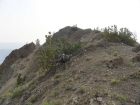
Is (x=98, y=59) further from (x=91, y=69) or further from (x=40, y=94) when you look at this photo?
(x=40, y=94)

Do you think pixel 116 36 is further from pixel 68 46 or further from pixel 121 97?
pixel 121 97

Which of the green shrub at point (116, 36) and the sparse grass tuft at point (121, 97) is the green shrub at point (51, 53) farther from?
the sparse grass tuft at point (121, 97)

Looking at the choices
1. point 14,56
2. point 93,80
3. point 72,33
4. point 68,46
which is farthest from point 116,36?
point 14,56

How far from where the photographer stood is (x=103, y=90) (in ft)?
37.4

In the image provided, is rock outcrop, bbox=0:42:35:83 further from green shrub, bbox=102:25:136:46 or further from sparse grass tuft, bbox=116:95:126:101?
sparse grass tuft, bbox=116:95:126:101

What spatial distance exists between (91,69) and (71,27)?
27.3 meters

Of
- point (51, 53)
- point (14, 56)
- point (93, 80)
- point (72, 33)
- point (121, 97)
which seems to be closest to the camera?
point (121, 97)

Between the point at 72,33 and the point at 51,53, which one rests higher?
the point at 72,33

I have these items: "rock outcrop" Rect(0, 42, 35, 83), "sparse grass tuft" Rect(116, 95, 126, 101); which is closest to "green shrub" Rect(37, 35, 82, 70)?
"sparse grass tuft" Rect(116, 95, 126, 101)

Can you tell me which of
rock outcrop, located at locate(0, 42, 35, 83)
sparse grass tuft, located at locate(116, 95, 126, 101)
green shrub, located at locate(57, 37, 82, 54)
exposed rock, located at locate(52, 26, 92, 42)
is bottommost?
sparse grass tuft, located at locate(116, 95, 126, 101)

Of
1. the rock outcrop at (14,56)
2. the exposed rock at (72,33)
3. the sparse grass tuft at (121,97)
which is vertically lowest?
the sparse grass tuft at (121,97)

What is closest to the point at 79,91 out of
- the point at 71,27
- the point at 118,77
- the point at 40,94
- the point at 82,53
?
the point at 118,77

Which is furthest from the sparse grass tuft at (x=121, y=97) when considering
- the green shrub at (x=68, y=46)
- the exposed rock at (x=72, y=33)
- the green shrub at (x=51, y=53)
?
the exposed rock at (x=72, y=33)

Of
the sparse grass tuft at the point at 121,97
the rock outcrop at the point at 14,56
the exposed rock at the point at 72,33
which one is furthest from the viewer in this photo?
the rock outcrop at the point at 14,56
